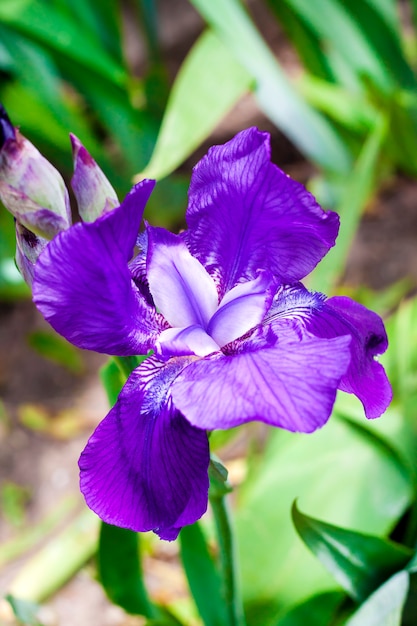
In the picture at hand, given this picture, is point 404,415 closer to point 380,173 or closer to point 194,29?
point 380,173

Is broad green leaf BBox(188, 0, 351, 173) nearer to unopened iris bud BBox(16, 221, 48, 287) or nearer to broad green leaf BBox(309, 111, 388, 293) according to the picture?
broad green leaf BBox(309, 111, 388, 293)

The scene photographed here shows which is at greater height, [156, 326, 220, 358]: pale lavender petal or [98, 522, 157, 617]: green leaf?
[156, 326, 220, 358]: pale lavender petal

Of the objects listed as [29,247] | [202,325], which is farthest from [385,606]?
[29,247]

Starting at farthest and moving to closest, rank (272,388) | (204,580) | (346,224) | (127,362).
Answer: (346,224) → (204,580) → (127,362) → (272,388)

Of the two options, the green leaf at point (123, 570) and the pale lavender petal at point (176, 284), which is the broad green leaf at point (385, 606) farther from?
the pale lavender petal at point (176, 284)

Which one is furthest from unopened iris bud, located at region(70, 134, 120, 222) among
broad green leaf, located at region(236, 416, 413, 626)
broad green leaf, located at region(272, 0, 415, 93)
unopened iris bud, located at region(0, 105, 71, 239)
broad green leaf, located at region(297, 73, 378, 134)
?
broad green leaf, located at region(297, 73, 378, 134)

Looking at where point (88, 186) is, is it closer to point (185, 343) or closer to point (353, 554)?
point (185, 343)

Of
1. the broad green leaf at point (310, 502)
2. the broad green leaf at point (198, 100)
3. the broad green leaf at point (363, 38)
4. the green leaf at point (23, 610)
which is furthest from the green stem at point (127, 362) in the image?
the broad green leaf at point (363, 38)
